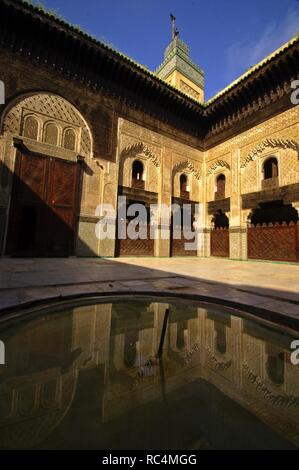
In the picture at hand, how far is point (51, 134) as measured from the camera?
29.0 ft

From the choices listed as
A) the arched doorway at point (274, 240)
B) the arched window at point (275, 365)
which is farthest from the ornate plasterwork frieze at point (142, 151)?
the arched window at point (275, 365)

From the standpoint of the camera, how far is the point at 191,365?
5.06 ft

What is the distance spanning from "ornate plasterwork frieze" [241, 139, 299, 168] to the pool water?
9.74 m

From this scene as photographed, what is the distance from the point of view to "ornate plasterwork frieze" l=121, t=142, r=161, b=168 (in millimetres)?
10891

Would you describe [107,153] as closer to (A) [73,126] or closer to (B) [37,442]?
(A) [73,126]

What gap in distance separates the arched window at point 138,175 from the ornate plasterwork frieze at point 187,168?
2.09 meters

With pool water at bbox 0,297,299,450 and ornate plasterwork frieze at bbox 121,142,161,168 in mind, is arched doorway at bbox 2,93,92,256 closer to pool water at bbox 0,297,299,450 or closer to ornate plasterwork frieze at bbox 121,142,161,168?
ornate plasterwork frieze at bbox 121,142,161,168

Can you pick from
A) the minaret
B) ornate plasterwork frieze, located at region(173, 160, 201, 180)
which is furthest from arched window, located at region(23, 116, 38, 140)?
the minaret

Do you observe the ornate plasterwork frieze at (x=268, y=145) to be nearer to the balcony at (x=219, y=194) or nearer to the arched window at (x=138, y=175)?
the balcony at (x=219, y=194)

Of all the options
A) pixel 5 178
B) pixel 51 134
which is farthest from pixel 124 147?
pixel 5 178

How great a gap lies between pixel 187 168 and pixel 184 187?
1127 mm

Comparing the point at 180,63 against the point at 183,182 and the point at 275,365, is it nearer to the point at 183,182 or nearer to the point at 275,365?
the point at 183,182
